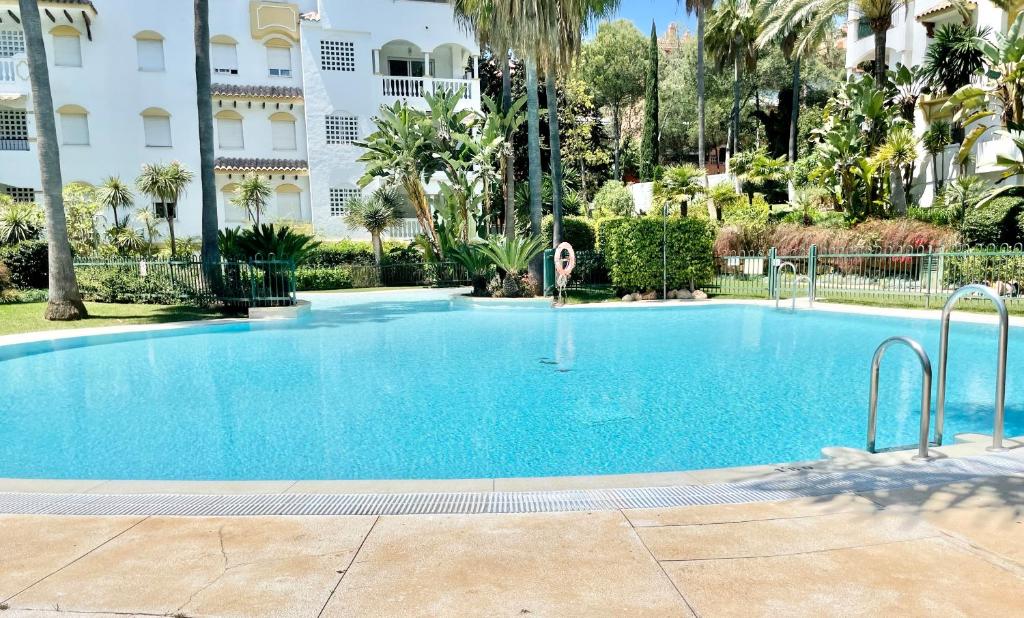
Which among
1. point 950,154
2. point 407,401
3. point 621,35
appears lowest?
point 407,401

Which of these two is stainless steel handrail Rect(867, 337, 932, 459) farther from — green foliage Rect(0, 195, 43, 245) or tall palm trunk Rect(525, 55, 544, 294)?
green foliage Rect(0, 195, 43, 245)

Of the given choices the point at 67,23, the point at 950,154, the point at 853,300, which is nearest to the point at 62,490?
the point at 853,300

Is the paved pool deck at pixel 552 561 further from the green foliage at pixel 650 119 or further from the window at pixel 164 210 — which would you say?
the green foliage at pixel 650 119

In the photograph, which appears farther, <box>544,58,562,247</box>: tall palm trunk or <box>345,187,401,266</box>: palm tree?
<box>345,187,401,266</box>: palm tree

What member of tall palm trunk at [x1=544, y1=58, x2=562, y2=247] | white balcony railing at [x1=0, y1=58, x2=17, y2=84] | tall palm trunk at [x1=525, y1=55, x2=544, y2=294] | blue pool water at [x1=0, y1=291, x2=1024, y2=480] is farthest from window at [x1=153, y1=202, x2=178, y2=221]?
tall palm trunk at [x1=544, y1=58, x2=562, y2=247]

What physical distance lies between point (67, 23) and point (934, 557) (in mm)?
34974

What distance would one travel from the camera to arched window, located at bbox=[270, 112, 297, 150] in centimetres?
3075

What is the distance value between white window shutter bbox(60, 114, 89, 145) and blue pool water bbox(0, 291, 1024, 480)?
758 inches

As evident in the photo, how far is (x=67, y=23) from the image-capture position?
2788cm

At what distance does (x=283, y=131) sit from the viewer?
31.0 metres

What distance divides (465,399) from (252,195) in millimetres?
22430

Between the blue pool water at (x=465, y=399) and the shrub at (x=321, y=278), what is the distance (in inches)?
406

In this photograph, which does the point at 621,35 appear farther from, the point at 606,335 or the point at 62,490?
the point at 62,490

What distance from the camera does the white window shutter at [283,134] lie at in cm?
3088
